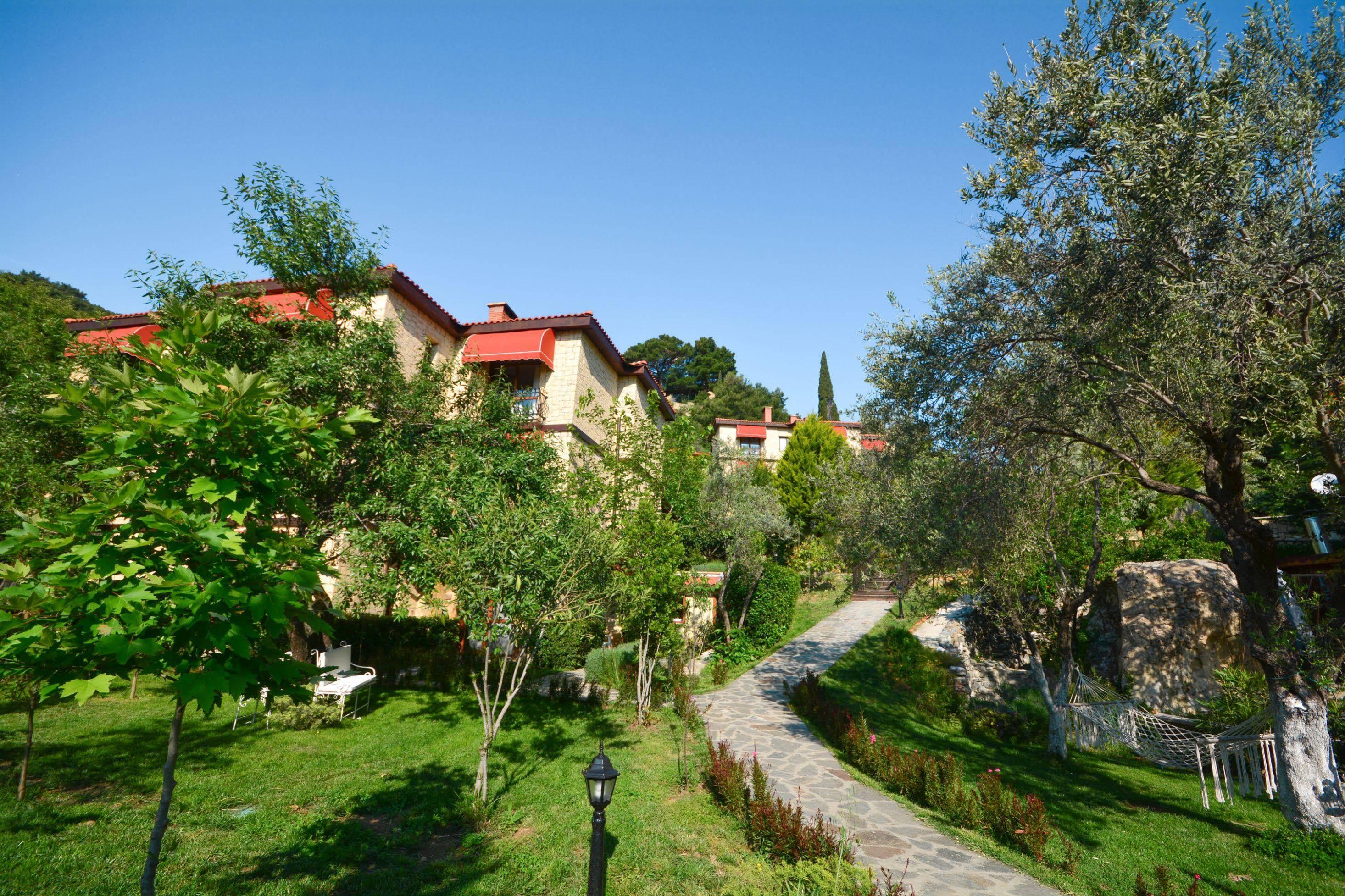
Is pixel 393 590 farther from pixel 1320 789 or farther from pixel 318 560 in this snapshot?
pixel 1320 789

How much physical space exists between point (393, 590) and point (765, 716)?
→ 8.13 m

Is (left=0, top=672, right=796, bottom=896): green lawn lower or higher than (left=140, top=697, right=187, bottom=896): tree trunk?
lower

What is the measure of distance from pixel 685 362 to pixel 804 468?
30040 millimetres

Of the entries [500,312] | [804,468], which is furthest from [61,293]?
[804,468]

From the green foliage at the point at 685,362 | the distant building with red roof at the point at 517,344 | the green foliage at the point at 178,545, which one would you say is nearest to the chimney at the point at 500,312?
the distant building with red roof at the point at 517,344

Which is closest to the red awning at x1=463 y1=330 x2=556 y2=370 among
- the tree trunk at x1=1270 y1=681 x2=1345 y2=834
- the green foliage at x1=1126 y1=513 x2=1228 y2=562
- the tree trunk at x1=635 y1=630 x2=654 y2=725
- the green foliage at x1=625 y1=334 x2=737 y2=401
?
the tree trunk at x1=635 y1=630 x2=654 y2=725

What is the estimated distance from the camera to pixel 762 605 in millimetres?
20797

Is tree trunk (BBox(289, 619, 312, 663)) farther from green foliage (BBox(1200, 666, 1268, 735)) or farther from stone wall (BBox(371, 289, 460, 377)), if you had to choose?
green foliage (BBox(1200, 666, 1268, 735))

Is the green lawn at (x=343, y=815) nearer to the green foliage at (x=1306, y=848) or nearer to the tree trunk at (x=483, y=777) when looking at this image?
the tree trunk at (x=483, y=777)

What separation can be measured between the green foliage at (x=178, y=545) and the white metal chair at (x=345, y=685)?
751 centimetres

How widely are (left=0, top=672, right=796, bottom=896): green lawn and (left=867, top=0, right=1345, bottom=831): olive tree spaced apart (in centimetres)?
707

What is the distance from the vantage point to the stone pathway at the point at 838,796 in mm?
6258

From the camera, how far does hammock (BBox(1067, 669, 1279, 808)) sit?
8938mm

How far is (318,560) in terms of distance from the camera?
12.0ft
